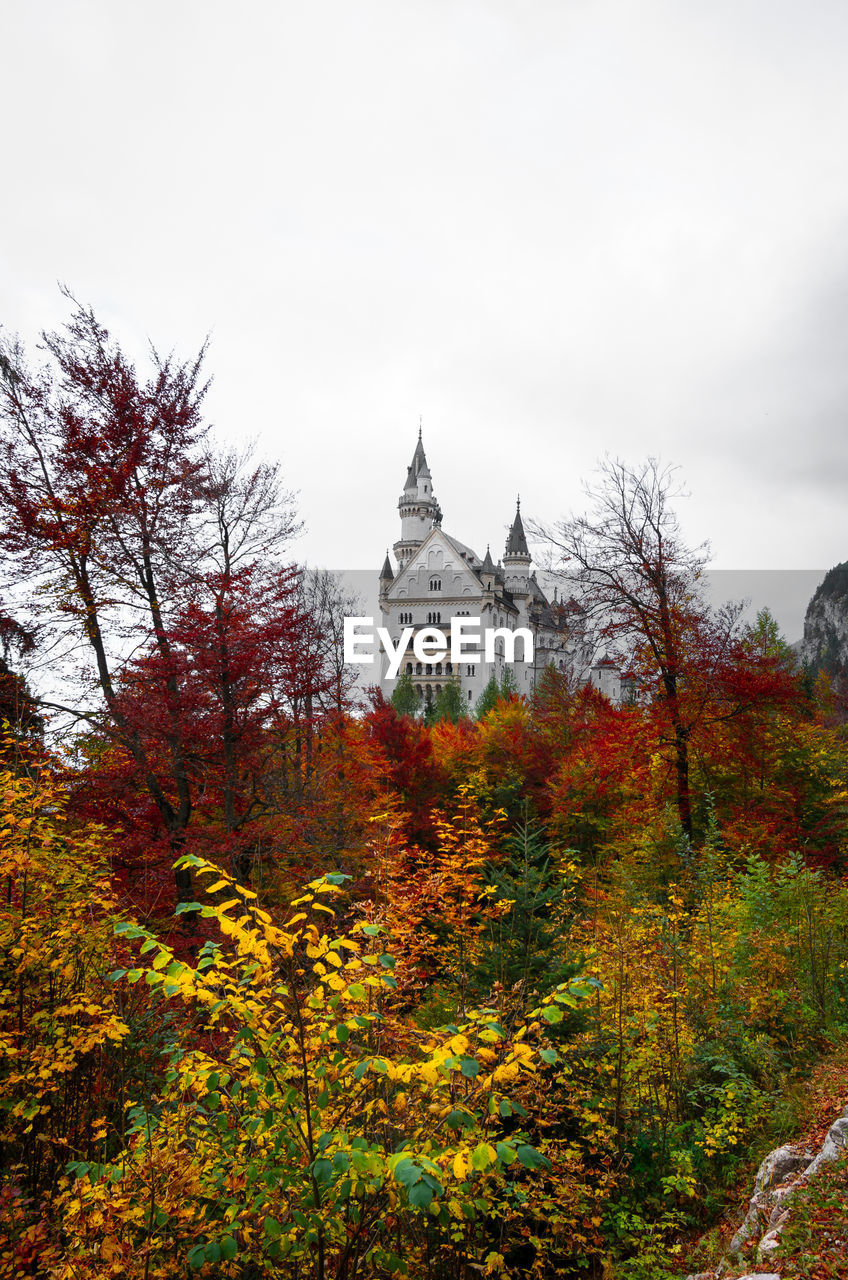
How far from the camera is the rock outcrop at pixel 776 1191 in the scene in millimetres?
4516

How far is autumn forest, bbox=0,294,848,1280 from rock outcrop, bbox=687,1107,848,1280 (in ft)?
2.42

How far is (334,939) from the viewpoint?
3.45 m

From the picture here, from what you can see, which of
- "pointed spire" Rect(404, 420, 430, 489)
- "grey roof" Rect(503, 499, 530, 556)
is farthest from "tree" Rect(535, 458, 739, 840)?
"pointed spire" Rect(404, 420, 430, 489)

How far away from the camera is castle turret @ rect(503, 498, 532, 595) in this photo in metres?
86.1

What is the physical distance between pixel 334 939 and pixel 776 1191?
161 inches

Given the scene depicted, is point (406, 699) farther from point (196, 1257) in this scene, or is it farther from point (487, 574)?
point (196, 1257)

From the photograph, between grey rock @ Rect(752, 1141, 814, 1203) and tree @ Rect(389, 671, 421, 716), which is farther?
tree @ Rect(389, 671, 421, 716)

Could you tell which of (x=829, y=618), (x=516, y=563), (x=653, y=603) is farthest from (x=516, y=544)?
(x=829, y=618)

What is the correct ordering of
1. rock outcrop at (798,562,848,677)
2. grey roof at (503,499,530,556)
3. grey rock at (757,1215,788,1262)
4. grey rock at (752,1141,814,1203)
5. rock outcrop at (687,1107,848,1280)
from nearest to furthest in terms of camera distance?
grey rock at (757,1215,788,1262)
rock outcrop at (687,1107,848,1280)
grey rock at (752,1141,814,1203)
grey roof at (503,499,530,556)
rock outcrop at (798,562,848,677)

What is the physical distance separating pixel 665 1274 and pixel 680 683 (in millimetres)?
9797

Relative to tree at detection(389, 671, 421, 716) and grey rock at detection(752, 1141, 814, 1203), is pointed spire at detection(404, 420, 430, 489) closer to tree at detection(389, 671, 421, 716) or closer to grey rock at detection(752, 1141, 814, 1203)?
tree at detection(389, 671, 421, 716)

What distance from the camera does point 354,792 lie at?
17906 millimetres

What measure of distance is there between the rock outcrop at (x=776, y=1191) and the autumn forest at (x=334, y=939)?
74 cm

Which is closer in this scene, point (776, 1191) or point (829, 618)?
point (776, 1191)
